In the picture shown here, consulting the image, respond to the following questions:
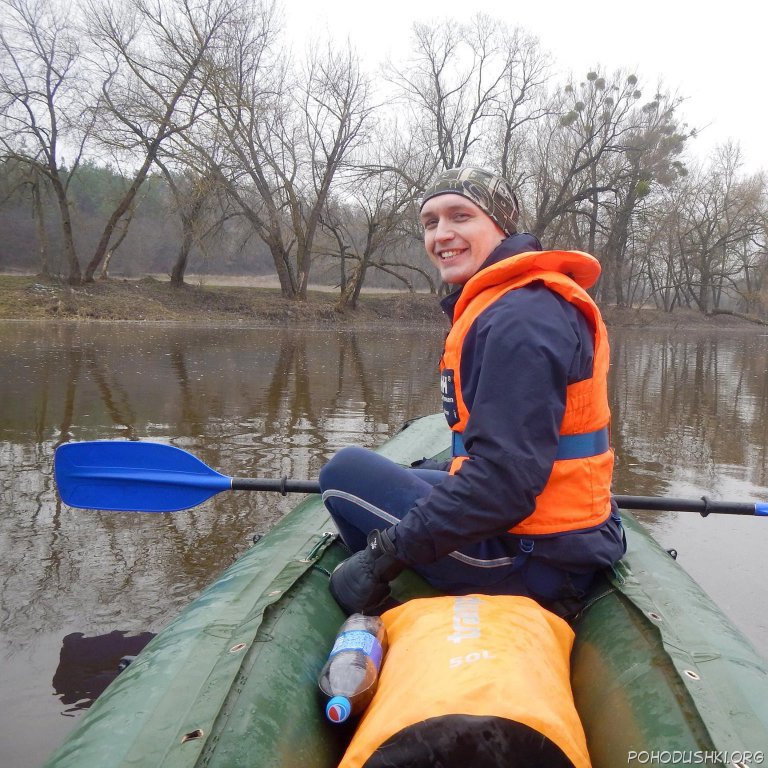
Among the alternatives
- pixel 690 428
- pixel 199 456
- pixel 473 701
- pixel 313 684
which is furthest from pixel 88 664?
pixel 690 428

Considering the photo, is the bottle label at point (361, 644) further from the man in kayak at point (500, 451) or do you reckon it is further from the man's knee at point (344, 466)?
the man's knee at point (344, 466)

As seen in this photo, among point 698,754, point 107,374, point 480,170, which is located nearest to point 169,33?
point 107,374

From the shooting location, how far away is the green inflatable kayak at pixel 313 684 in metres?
1.28

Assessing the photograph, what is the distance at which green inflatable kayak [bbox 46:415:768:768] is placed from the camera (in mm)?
1275

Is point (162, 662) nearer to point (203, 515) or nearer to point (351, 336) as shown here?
point (203, 515)

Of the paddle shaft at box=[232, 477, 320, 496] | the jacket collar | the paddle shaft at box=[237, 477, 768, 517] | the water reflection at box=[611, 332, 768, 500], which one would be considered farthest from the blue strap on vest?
the water reflection at box=[611, 332, 768, 500]

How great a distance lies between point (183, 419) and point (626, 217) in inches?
1002

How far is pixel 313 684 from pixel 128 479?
1.87 m

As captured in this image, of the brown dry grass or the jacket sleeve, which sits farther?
the brown dry grass

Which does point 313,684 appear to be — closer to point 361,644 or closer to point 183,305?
point 361,644

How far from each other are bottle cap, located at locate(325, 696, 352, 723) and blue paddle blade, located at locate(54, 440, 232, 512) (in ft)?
5.93

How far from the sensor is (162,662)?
1.55m

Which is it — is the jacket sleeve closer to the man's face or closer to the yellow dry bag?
the yellow dry bag

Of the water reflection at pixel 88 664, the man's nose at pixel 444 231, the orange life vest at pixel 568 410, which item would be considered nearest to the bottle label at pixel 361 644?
the orange life vest at pixel 568 410
